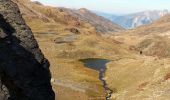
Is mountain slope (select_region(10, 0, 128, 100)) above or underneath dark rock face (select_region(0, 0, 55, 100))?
underneath

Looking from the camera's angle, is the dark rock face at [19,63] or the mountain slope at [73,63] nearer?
the dark rock face at [19,63]

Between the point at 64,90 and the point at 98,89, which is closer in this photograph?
the point at 64,90

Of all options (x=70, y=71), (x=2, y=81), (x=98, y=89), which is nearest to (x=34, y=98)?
(x=2, y=81)

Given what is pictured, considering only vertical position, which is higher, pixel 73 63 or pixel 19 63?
pixel 19 63

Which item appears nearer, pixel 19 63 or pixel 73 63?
pixel 19 63

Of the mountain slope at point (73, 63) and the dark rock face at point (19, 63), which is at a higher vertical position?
the dark rock face at point (19, 63)

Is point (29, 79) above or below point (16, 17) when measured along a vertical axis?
below

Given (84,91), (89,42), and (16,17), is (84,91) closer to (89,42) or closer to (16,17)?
(16,17)

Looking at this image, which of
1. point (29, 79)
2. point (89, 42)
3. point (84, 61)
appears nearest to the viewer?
point (29, 79)
